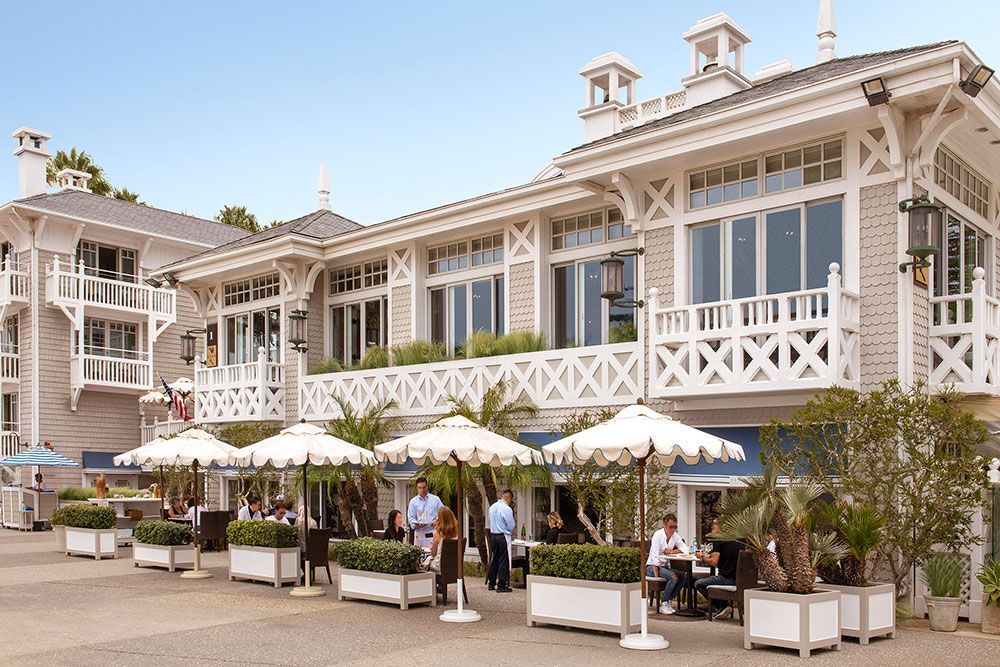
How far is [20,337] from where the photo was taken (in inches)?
1214

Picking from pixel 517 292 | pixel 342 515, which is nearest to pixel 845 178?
pixel 517 292

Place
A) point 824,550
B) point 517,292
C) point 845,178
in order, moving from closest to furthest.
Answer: point 824,550 → point 845,178 → point 517,292

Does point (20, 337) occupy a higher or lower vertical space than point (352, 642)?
higher

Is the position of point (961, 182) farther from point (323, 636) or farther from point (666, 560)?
point (323, 636)

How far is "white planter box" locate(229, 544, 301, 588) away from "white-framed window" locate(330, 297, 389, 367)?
6.17 meters

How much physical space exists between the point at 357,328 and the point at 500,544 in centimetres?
870

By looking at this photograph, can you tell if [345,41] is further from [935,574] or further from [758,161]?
[935,574]

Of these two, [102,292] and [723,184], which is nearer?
[723,184]

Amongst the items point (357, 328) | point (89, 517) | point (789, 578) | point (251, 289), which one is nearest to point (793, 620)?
point (789, 578)

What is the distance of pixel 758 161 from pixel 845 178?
1.36 m

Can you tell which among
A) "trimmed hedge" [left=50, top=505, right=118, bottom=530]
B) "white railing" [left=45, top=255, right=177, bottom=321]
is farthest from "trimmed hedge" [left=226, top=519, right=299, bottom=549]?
"white railing" [left=45, top=255, right=177, bottom=321]

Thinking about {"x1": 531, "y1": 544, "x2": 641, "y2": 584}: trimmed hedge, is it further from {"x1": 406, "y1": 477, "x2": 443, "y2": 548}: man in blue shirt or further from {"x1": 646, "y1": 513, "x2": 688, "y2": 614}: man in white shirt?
{"x1": 406, "y1": 477, "x2": 443, "y2": 548}: man in blue shirt

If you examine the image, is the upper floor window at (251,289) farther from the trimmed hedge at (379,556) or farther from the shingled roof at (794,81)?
the trimmed hedge at (379,556)

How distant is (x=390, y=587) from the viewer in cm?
1335
